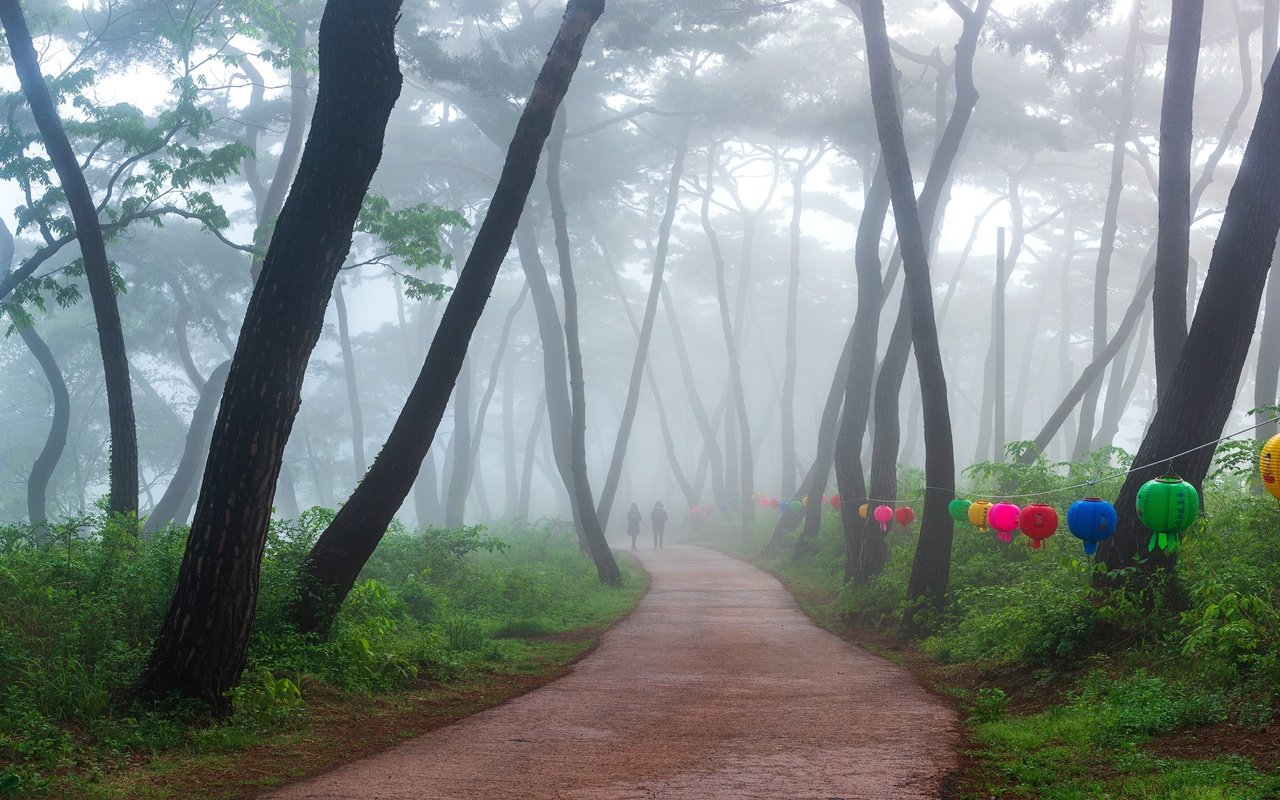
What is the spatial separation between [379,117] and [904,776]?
5627 millimetres

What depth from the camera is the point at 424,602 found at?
→ 41.2ft

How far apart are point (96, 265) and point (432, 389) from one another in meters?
5.93

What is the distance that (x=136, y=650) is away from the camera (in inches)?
283

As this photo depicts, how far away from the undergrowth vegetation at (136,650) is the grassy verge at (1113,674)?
14.5 ft

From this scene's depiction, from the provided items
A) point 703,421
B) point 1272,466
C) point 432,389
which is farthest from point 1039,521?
point 703,421

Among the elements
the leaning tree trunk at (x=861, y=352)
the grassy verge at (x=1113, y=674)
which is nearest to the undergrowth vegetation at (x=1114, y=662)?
the grassy verge at (x=1113, y=674)

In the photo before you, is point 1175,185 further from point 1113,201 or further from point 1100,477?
point 1113,201

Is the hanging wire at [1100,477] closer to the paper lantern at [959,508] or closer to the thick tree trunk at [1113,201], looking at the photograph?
the paper lantern at [959,508]

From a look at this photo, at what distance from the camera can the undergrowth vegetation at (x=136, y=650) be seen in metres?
6.06

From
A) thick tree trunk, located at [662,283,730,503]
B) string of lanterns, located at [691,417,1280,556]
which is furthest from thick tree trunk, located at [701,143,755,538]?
string of lanterns, located at [691,417,1280,556]

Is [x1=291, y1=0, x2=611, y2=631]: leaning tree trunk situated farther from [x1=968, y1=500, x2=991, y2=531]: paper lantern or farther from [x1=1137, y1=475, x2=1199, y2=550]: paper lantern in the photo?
[x1=968, y1=500, x2=991, y2=531]: paper lantern


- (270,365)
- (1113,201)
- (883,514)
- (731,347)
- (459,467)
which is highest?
(1113,201)

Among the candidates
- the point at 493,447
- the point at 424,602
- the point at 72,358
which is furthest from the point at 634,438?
the point at 424,602

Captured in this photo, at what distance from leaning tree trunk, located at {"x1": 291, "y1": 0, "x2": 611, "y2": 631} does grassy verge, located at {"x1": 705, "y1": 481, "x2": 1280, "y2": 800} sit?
16.7 feet
